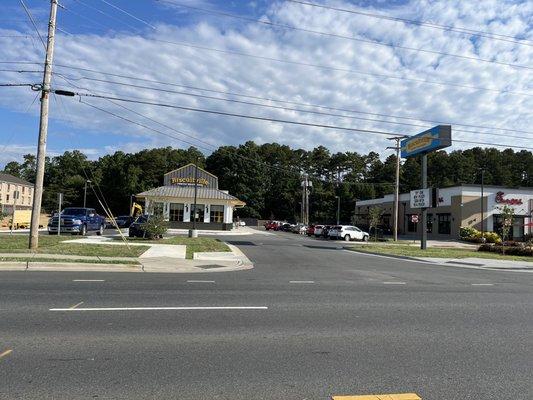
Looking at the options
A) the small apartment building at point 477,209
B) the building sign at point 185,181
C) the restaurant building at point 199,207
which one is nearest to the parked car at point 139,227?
the restaurant building at point 199,207

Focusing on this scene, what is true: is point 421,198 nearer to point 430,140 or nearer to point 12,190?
point 430,140

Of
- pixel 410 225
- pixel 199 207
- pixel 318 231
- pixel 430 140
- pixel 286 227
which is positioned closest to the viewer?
pixel 430 140

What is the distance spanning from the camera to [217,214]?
60500 millimetres

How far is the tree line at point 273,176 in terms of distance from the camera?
109750 mm

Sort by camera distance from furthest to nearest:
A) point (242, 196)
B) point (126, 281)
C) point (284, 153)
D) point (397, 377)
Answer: point (284, 153) → point (242, 196) → point (126, 281) → point (397, 377)

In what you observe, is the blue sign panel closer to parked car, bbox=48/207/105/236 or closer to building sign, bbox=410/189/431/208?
building sign, bbox=410/189/431/208

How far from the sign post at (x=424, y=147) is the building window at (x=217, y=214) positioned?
2821 cm

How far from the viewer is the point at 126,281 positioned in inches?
520

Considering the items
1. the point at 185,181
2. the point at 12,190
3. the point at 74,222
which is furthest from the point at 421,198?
the point at 12,190

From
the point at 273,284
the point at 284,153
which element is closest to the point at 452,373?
the point at 273,284

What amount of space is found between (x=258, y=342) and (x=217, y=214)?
5396 centimetres

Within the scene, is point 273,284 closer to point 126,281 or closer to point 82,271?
point 126,281

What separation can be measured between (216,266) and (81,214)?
2005 cm

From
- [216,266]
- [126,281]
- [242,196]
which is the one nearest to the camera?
[126,281]
